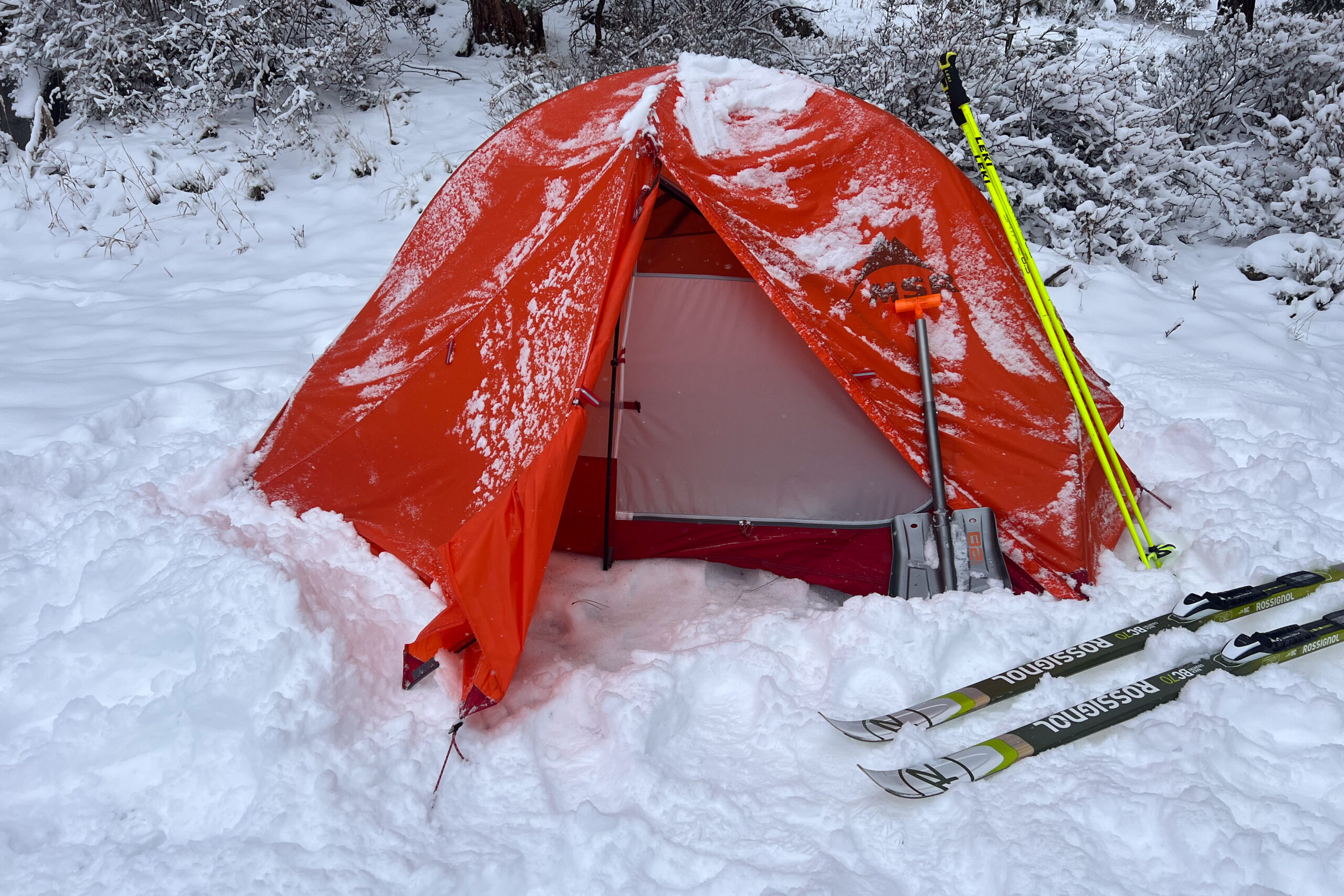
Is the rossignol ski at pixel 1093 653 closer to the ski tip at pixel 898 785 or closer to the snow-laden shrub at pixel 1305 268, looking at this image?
the ski tip at pixel 898 785

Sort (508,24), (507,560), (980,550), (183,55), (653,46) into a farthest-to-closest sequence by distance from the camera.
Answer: (508,24) < (183,55) < (653,46) < (980,550) < (507,560)

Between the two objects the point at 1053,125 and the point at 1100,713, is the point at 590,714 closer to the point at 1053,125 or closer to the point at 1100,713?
the point at 1100,713

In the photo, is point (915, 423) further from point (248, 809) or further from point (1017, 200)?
point (1017, 200)

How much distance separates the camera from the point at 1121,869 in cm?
177

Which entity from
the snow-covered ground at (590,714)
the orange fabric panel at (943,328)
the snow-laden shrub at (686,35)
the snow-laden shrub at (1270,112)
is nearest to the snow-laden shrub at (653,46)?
the snow-laden shrub at (686,35)

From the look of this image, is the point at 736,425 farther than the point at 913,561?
Yes

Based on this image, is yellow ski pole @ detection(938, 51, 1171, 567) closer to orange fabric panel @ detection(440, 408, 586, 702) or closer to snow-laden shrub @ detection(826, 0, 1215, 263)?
orange fabric panel @ detection(440, 408, 586, 702)

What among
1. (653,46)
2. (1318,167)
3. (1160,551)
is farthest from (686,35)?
(1160,551)

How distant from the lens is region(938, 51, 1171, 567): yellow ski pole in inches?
113

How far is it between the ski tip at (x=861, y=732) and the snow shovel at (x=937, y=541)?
0.74m

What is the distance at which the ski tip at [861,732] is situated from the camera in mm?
2178

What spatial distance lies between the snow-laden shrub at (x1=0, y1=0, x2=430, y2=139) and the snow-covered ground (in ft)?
12.7

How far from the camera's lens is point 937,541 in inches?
114

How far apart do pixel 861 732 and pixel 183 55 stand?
294 inches
